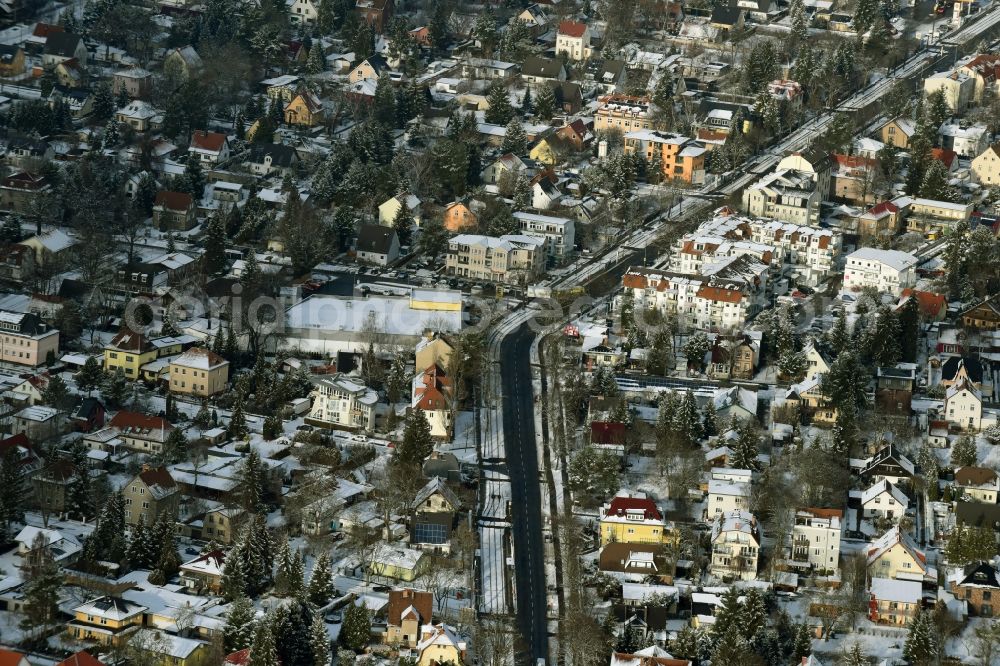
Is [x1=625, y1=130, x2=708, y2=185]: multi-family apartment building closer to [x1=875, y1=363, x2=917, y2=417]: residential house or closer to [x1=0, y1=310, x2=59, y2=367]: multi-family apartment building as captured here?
[x1=875, y1=363, x2=917, y2=417]: residential house

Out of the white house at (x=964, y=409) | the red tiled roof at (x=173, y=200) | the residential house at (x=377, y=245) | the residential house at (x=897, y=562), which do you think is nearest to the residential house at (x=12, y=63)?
the red tiled roof at (x=173, y=200)

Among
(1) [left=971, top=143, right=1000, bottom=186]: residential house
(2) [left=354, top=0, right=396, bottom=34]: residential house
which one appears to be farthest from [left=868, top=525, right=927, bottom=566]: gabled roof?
(2) [left=354, top=0, right=396, bottom=34]: residential house

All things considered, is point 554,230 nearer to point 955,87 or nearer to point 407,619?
point 955,87

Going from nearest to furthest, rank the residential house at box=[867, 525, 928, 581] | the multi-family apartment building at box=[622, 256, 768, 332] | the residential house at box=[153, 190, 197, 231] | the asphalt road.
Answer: the asphalt road
the residential house at box=[867, 525, 928, 581]
the multi-family apartment building at box=[622, 256, 768, 332]
the residential house at box=[153, 190, 197, 231]

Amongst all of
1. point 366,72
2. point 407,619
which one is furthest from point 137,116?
point 407,619

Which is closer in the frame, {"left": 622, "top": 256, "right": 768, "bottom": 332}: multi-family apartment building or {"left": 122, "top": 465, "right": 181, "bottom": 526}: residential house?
{"left": 122, "top": 465, "right": 181, "bottom": 526}: residential house

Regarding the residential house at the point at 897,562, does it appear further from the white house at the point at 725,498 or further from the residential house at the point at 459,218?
the residential house at the point at 459,218

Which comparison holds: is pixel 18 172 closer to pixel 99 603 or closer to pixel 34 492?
pixel 34 492
